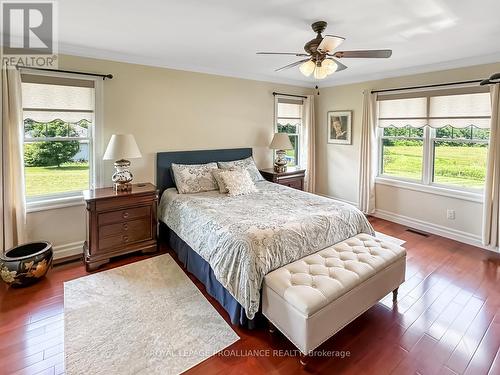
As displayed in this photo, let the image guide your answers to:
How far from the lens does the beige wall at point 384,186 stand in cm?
381

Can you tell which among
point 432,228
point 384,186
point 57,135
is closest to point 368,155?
point 384,186

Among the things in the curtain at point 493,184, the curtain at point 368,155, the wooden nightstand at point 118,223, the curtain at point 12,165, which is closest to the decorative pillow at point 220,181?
the wooden nightstand at point 118,223

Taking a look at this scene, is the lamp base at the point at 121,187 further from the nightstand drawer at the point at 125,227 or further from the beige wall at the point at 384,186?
the beige wall at the point at 384,186

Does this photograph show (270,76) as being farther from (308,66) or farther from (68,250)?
(68,250)

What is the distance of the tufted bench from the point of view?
1816mm

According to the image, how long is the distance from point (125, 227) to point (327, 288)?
2.41 meters

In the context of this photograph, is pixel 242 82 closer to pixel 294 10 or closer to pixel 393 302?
pixel 294 10

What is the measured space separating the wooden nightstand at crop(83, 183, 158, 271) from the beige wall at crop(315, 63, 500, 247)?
3582 mm

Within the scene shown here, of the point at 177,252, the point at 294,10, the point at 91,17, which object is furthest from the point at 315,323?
the point at 91,17

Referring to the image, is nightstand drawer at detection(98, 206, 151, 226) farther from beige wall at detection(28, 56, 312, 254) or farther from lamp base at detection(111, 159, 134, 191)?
beige wall at detection(28, 56, 312, 254)

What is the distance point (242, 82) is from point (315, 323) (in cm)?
388

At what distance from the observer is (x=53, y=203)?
10.6 ft

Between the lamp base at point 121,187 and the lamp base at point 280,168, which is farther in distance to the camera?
the lamp base at point 280,168

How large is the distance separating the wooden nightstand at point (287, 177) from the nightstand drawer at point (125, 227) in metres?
2.16
